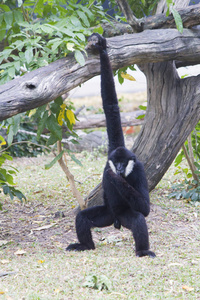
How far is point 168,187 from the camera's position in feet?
22.1

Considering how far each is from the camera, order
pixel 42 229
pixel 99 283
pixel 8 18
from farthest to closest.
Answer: pixel 42 229
pixel 8 18
pixel 99 283

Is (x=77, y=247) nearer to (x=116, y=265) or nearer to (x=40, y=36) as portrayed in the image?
(x=116, y=265)

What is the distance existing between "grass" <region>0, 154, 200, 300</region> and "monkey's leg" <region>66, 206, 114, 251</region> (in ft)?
0.43

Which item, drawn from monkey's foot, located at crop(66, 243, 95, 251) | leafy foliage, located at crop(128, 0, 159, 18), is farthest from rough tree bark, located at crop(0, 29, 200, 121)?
monkey's foot, located at crop(66, 243, 95, 251)

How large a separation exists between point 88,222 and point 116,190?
0.50 metres

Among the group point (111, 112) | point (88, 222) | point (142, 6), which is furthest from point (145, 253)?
point (142, 6)

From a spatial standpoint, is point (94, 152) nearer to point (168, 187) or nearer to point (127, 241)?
point (168, 187)

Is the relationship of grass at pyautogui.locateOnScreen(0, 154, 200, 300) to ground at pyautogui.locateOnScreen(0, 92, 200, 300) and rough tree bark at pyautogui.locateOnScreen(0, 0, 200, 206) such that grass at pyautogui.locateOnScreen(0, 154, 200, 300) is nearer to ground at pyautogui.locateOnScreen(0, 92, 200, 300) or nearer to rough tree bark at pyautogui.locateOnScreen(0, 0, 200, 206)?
ground at pyautogui.locateOnScreen(0, 92, 200, 300)

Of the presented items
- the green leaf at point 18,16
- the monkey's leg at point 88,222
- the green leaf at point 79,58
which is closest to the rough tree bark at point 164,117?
the monkey's leg at point 88,222

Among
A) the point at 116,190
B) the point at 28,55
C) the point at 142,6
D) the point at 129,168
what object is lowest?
the point at 116,190

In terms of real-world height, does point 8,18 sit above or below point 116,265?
above

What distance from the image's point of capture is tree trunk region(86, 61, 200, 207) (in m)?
5.25

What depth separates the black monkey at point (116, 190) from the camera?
396 centimetres

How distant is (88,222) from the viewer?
4.27 meters
